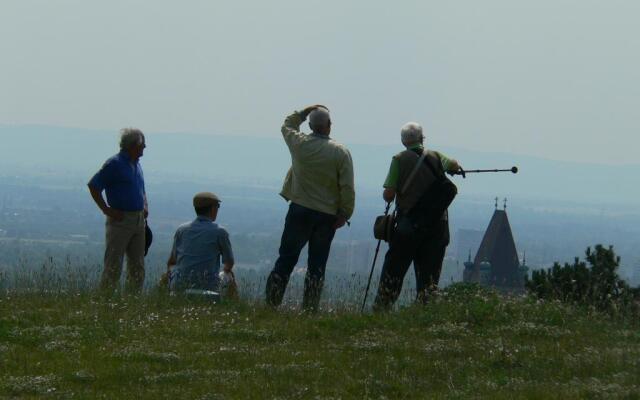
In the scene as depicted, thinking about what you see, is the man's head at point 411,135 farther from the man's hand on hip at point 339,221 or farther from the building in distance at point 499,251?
the building in distance at point 499,251

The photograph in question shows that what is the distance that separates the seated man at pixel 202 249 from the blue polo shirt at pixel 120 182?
75 centimetres

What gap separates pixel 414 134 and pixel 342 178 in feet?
2.51

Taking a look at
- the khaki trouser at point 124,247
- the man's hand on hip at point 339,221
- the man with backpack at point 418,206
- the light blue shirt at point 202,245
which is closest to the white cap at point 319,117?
the man with backpack at point 418,206

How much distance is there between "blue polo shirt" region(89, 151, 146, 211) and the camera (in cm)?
1173

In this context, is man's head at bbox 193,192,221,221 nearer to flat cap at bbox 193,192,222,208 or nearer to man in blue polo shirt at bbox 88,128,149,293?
flat cap at bbox 193,192,222,208

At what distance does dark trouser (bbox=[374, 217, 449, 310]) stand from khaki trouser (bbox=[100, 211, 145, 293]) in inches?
92.1

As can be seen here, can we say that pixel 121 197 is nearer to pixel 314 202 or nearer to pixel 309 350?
pixel 314 202

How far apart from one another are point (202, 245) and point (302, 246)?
0.92 meters

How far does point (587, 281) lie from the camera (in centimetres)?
1360

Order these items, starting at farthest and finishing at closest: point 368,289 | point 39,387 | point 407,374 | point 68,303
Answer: point 368,289
point 68,303
point 407,374
point 39,387

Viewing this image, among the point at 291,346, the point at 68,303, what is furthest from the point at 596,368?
the point at 68,303

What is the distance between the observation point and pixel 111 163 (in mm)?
11742

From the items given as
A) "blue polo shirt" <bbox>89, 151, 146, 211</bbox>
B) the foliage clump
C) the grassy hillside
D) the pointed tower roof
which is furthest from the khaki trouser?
the pointed tower roof

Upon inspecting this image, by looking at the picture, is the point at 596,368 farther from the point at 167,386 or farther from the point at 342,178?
the point at 342,178
